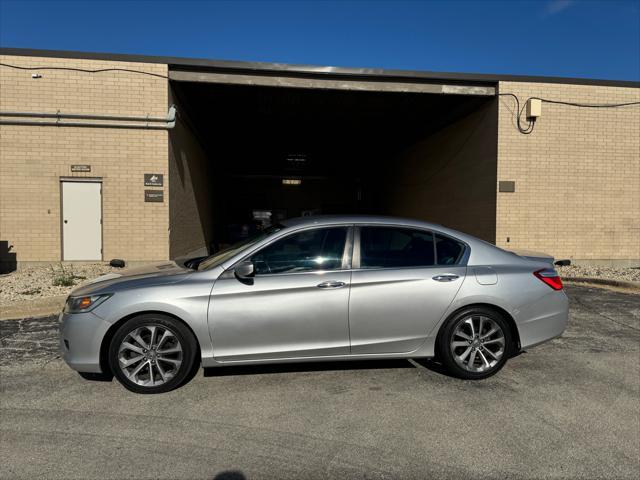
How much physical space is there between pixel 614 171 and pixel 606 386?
10.2 metres

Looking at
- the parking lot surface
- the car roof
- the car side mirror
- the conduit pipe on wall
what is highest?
the conduit pipe on wall

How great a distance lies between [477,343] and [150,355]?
299cm

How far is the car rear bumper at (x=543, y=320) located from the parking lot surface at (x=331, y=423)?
16.0 inches

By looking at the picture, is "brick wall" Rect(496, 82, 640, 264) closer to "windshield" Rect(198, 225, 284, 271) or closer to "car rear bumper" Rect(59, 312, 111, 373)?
"windshield" Rect(198, 225, 284, 271)

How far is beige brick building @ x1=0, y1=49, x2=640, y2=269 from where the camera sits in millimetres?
10680

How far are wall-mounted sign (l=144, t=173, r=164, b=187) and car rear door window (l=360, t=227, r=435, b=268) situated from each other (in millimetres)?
8221

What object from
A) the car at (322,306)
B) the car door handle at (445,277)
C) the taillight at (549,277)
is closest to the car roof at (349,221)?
the car at (322,306)

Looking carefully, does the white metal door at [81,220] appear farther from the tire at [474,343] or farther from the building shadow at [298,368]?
the tire at [474,343]

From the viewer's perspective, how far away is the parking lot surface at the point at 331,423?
112 inches

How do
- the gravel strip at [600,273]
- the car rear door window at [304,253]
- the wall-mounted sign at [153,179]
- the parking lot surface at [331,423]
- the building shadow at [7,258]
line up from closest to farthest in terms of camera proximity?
the parking lot surface at [331,423] → the car rear door window at [304,253] → the gravel strip at [600,273] → the building shadow at [7,258] → the wall-mounted sign at [153,179]

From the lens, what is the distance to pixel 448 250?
14.6 feet

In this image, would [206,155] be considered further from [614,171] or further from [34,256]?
[614,171]

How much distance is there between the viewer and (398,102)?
46.2 ft

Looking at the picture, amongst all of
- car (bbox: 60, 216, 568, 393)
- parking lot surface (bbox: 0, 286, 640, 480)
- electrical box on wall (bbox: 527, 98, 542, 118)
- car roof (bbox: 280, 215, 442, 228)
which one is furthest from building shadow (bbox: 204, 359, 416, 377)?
electrical box on wall (bbox: 527, 98, 542, 118)
